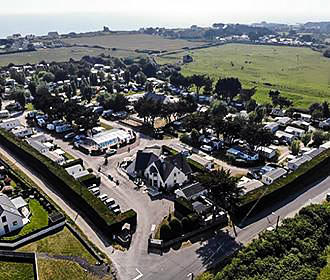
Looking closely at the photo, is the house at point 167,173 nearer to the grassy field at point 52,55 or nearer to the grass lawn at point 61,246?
the grass lawn at point 61,246

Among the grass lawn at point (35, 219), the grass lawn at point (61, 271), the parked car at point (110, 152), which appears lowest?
the parked car at point (110, 152)

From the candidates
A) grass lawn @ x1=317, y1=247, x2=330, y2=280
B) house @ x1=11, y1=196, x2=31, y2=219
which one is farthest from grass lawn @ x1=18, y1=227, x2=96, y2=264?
grass lawn @ x1=317, y1=247, x2=330, y2=280

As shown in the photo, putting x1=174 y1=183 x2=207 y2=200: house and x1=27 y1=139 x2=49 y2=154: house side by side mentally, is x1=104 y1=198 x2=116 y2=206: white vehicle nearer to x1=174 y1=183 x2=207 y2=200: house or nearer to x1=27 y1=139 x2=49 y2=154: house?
x1=174 y1=183 x2=207 y2=200: house

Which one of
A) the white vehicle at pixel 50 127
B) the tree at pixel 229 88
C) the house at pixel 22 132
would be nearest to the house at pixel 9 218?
the house at pixel 22 132

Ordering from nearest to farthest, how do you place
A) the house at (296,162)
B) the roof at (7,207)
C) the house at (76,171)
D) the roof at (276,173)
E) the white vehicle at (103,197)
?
1. the roof at (7,207)
2. the white vehicle at (103,197)
3. the house at (76,171)
4. the roof at (276,173)
5. the house at (296,162)

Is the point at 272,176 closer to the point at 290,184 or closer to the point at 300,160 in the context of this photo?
the point at 290,184

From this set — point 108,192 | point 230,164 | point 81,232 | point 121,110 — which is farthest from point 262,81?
point 81,232

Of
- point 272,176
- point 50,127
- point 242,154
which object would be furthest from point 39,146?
point 272,176
